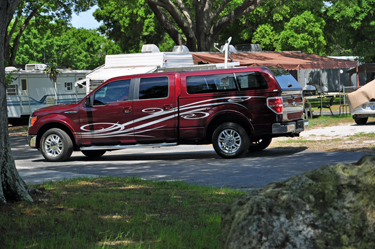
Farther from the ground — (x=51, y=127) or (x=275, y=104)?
(x=275, y=104)

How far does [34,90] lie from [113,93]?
661 inches

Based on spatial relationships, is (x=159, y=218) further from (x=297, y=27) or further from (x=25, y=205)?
(x=297, y=27)

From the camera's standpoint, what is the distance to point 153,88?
1154cm

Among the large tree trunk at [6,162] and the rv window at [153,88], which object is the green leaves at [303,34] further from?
the large tree trunk at [6,162]

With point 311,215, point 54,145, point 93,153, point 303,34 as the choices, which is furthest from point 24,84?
point 311,215

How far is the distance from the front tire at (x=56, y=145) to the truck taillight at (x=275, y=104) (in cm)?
473

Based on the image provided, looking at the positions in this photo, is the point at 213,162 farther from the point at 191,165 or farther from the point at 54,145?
the point at 54,145

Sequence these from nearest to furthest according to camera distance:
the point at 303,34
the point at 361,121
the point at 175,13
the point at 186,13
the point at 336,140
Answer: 1. the point at 336,140
2. the point at 361,121
3. the point at 175,13
4. the point at 186,13
5. the point at 303,34

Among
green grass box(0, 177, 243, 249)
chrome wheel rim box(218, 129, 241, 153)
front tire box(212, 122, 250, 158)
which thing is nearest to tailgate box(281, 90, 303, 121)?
front tire box(212, 122, 250, 158)

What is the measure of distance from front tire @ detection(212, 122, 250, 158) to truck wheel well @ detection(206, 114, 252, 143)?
5.0 inches

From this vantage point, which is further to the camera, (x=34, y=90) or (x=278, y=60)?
(x=34, y=90)

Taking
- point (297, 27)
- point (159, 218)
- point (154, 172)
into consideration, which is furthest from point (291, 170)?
point (297, 27)

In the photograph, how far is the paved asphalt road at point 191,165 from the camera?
880 cm

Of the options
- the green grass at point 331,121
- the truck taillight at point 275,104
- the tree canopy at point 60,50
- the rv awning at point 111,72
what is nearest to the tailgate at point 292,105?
the truck taillight at point 275,104
